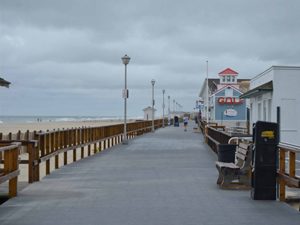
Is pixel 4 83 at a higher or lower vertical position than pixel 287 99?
lower

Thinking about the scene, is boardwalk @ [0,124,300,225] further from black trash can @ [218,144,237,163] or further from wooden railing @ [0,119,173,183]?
black trash can @ [218,144,237,163]

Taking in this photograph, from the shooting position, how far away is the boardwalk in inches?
267

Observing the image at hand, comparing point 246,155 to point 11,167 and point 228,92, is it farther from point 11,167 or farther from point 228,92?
point 228,92

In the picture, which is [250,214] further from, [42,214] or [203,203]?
[42,214]

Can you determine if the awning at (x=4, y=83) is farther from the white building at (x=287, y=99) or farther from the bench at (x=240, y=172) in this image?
the white building at (x=287, y=99)

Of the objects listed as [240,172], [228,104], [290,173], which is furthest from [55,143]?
[228,104]

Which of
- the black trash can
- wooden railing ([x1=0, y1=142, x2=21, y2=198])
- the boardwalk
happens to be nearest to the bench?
the boardwalk

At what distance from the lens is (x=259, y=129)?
8117 millimetres

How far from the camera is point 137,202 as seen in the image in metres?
Answer: 8.09

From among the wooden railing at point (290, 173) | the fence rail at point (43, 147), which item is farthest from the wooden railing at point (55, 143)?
the wooden railing at point (290, 173)

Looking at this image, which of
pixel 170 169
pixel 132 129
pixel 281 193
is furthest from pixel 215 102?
pixel 281 193

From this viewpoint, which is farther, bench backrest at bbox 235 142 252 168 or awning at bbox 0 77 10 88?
awning at bbox 0 77 10 88

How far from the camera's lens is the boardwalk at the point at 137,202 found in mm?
6770

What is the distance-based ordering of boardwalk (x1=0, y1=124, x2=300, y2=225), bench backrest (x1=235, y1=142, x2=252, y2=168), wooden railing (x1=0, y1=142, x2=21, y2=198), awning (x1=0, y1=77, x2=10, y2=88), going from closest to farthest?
boardwalk (x1=0, y1=124, x2=300, y2=225) → wooden railing (x1=0, y1=142, x2=21, y2=198) → bench backrest (x1=235, y1=142, x2=252, y2=168) → awning (x1=0, y1=77, x2=10, y2=88)
